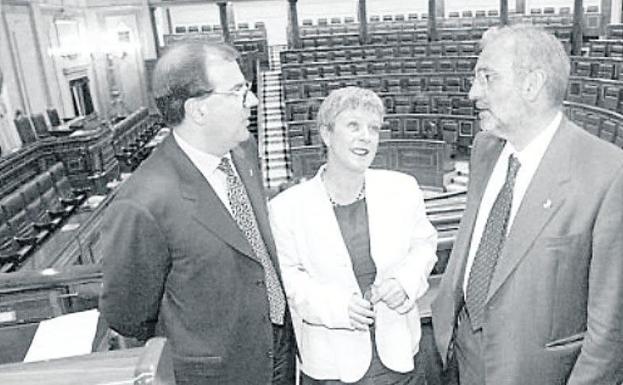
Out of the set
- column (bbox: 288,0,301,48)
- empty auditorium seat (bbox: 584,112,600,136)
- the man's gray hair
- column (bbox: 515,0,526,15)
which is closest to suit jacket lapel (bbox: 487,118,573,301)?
the man's gray hair

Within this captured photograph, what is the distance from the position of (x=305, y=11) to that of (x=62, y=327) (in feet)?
58.0

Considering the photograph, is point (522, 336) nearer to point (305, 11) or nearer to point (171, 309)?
point (171, 309)

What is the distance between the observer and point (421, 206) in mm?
1814

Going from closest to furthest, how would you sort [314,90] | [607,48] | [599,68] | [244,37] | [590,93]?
[590,93] < [599,68] < [607,48] < [314,90] < [244,37]

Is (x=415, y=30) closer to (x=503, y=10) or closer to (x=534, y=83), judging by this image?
(x=503, y=10)

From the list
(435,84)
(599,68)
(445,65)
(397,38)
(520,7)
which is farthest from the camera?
(520,7)

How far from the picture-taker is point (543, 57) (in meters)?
1.57

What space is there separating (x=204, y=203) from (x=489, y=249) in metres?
0.85

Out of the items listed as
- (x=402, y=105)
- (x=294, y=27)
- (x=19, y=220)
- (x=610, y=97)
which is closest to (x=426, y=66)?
(x=402, y=105)

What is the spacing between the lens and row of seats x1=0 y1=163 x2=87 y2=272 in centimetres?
485

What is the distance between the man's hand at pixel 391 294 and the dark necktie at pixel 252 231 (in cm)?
32

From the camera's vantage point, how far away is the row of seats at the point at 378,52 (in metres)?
10.8

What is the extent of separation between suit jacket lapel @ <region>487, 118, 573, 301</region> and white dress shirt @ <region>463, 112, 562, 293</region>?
30 millimetres

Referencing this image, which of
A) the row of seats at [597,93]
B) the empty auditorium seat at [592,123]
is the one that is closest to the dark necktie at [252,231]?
the empty auditorium seat at [592,123]
